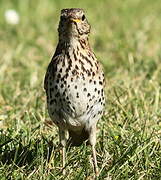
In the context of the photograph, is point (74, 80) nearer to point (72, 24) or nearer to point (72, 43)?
point (72, 43)

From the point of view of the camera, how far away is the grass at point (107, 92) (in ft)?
17.5

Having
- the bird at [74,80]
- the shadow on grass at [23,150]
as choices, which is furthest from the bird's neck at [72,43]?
the shadow on grass at [23,150]

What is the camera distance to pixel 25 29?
398 inches

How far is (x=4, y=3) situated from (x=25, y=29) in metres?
1.21

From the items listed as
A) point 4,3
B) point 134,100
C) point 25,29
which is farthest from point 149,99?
point 4,3

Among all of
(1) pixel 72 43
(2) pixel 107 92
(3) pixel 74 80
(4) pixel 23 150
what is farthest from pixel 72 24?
(2) pixel 107 92

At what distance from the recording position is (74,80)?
5.12m

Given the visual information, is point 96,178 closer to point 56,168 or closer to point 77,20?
point 56,168

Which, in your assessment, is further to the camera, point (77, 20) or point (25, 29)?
point (25, 29)

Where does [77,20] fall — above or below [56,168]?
above

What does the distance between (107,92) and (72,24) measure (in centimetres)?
223

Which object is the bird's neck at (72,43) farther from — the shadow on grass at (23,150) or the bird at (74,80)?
the shadow on grass at (23,150)

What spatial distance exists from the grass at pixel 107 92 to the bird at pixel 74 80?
0.26 metres

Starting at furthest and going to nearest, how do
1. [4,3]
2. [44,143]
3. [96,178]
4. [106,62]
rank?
[4,3] < [106,62] < [44,143] < [96,178]
